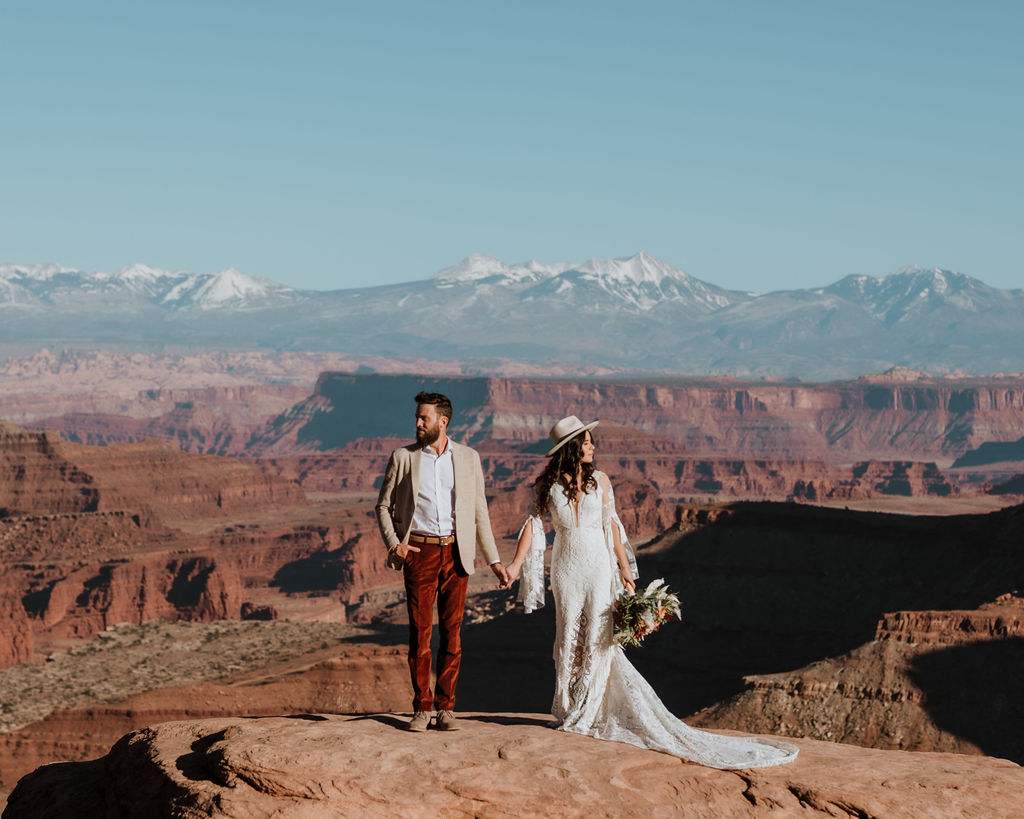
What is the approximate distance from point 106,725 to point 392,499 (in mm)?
51313

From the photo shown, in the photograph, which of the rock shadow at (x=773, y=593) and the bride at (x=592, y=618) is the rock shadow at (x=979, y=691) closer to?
the rock shadow at (x=773, y=593)

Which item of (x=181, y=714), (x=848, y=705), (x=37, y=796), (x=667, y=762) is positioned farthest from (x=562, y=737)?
(x=181, y=714)

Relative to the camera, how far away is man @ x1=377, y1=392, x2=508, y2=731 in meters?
17.5

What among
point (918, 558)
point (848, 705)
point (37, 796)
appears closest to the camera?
point (37, 796)

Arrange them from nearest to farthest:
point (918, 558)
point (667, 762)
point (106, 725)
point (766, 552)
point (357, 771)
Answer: point (357, 771)
point (667, 762)
point (106, 725)
point (918, 558)
point (766, 552)

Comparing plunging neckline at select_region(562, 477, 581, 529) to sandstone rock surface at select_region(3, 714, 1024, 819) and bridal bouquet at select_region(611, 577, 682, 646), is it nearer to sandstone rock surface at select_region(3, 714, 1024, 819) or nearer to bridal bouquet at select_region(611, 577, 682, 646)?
bridal bouquet at select_region(611, 577, 682, 646)

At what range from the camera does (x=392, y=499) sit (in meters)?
17.7

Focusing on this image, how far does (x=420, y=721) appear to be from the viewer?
689 inches

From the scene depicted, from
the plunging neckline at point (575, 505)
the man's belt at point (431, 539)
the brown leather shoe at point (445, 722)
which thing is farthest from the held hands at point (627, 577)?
the brown leather shoe at point (445, 722)

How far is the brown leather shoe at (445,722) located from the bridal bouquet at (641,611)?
226 centimetres

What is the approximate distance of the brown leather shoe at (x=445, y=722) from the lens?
57.5ft

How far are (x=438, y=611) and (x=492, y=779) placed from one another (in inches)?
106

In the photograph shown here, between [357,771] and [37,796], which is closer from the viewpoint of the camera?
[357,771]

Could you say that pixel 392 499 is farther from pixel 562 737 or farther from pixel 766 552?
pixel 766 552
